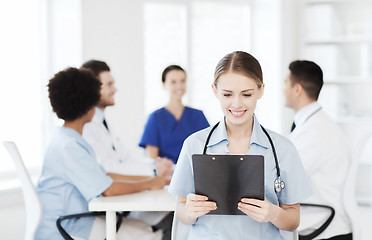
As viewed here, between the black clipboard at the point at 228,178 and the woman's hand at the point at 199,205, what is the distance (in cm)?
1

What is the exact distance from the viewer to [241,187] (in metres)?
1.54

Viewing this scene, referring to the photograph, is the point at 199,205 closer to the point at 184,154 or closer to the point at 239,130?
the point at 184,154

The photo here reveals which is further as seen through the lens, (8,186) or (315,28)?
(315,28)

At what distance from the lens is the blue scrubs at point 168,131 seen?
3.22 m

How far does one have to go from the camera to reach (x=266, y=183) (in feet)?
5.45

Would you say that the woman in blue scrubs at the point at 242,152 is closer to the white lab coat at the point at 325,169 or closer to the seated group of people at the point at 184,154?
the seated group of people at the point at 184,154

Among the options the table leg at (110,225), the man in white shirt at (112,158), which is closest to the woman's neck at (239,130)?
the table leg at (110,225)

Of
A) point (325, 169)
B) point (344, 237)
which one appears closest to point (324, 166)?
point (325, 169)

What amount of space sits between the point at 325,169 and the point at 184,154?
0.95 meters

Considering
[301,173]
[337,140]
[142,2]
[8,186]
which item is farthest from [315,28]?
[301,173]

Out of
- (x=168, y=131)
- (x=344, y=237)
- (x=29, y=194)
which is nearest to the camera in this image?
(x=29, y=194)

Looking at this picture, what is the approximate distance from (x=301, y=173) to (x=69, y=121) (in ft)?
3.69

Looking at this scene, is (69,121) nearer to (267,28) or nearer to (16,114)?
(16,114)

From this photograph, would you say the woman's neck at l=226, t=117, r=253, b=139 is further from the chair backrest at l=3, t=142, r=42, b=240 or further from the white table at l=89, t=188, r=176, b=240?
the chair backrest at l=3, t=142, r=42, b=240
